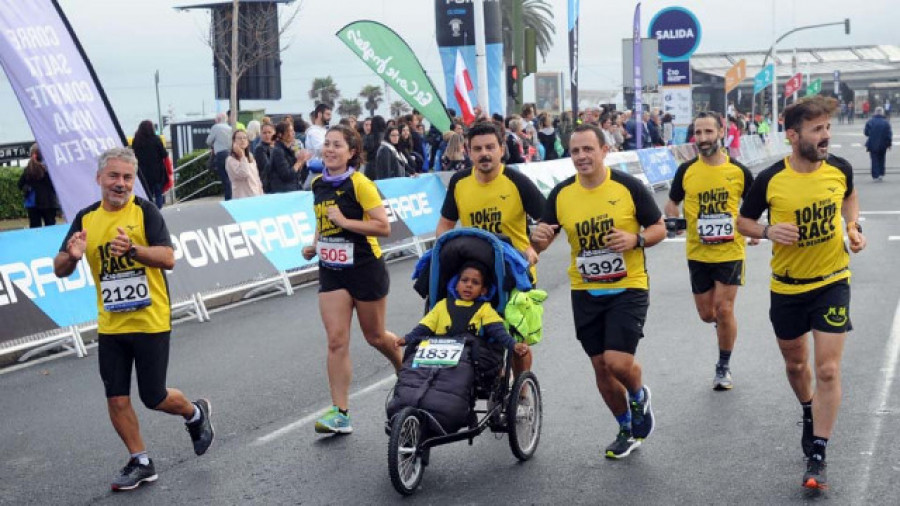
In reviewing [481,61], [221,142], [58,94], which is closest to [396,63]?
[221,142]

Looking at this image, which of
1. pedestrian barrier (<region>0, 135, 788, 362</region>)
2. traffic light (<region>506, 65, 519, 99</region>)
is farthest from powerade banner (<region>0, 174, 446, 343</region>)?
traffic light (<region>506, 65, 519, 99</region>)

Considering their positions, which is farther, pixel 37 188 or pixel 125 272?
pixel 37 188

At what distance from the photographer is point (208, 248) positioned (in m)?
13.8

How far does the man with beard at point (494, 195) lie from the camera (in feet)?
24.9

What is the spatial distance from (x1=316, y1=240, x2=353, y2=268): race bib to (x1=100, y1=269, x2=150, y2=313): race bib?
132cm

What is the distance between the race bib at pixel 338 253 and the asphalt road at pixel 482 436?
1.10 m

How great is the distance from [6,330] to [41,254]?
85cm

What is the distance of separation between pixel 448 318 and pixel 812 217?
203 cm

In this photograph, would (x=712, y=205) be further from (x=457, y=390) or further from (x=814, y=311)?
(x=457, y=390)

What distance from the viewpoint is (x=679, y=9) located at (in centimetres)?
3178

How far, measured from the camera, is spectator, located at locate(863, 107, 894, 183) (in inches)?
1201

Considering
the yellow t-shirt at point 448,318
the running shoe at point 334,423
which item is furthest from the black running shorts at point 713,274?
the running shoe at point 334,423

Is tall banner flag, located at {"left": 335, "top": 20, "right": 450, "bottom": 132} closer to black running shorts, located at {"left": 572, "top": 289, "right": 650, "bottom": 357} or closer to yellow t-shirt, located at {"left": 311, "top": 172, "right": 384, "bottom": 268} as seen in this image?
yellow t-shirt, located at {"left": 311, "top": 172, "right": 384, "bottom": 268}

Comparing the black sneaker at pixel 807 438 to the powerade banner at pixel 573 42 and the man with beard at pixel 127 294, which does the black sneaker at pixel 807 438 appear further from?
the powerade banner at pixel 573 42
